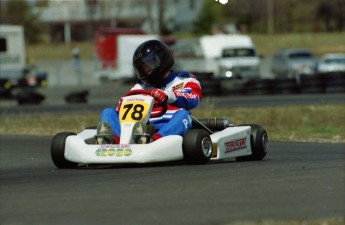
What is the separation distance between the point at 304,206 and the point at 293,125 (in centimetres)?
1188

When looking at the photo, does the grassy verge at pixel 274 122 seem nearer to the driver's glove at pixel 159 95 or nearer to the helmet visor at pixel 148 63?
the helmet visor at pixel 148 63

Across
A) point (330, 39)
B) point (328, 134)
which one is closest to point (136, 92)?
point (328, 134)

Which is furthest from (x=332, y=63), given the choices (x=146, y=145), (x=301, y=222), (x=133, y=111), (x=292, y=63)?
(x=301, y=222)

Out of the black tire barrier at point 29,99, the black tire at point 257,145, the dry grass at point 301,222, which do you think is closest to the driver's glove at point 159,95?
the black tire at point 257,145

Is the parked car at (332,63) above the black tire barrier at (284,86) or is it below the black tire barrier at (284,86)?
below

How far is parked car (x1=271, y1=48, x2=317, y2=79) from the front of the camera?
159 feet

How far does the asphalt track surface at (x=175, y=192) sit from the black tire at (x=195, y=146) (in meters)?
0.11

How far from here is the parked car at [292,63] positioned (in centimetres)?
4850

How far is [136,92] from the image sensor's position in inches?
427

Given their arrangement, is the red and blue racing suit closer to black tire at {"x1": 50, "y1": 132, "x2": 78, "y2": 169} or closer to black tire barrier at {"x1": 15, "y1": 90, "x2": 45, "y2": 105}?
black tire at {"x1": 50, "y1": 132, "x2": 78, "y2": 169}

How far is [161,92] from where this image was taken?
10.7 meters

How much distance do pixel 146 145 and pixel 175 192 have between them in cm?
192

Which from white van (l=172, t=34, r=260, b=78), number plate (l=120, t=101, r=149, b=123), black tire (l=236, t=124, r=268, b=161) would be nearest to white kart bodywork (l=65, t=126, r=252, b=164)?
number plate (l=120, t=101, r=149, b=123)

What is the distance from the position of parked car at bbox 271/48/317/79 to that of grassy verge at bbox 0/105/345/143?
2392 centimetres
